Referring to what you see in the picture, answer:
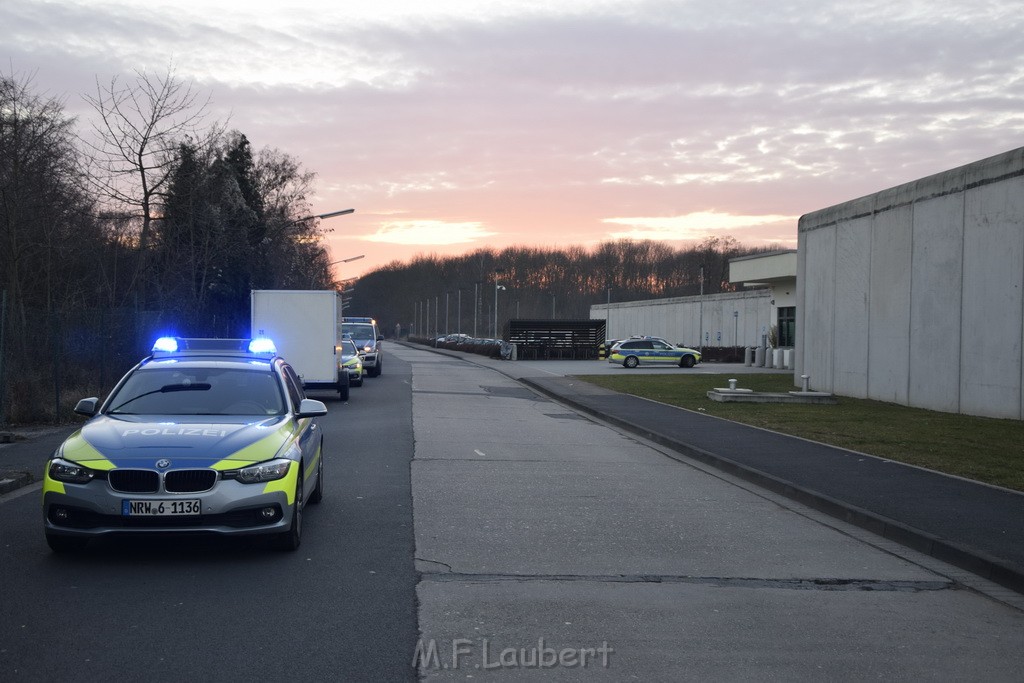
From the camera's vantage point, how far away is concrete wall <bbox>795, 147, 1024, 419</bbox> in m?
20.2

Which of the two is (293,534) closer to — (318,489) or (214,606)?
(214,606)

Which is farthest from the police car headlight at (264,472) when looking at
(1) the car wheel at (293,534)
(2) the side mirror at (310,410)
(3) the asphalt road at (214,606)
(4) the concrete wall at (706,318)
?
(4) the concrete wall at (706,318)

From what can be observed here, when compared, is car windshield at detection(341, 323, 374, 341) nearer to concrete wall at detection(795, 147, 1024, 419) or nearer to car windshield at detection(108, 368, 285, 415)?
concrete wall at detection(795, 147, 1024, 419)

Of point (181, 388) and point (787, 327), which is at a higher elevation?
point (787, 327)

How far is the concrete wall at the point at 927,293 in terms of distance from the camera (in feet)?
66.4

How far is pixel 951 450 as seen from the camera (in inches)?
575

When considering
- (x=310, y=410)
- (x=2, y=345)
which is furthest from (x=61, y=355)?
(x=310, y=410)

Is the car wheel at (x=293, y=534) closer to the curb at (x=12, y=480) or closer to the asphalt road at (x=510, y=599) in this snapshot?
the asphalt road at (x=510, y=599)

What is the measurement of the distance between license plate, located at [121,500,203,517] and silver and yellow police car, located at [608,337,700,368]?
45.4m

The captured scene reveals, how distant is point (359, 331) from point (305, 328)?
13.9 metres

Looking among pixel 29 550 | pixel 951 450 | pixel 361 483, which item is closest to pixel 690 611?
pixel 29 550

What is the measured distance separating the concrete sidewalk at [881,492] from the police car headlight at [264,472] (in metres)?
5.15

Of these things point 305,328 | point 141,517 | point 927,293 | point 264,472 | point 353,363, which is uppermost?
point 927,293

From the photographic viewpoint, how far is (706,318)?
73375mm
